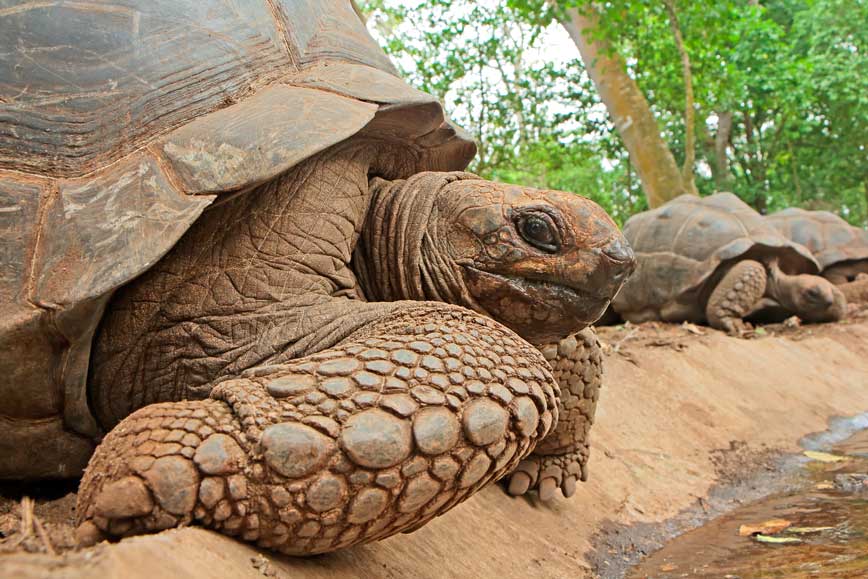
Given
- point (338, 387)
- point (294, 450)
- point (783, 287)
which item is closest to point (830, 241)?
point (783, 287)

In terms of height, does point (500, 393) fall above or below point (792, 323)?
above

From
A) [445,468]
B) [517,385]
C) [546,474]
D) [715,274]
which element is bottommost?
[715,274]

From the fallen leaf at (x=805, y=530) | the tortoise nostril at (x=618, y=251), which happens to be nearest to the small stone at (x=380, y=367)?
the tortoise nostril at (x=618, y=251)

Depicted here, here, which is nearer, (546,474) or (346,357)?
(346,357)

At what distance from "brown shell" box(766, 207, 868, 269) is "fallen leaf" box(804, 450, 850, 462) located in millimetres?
6689

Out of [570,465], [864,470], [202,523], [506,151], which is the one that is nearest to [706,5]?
[506,151]

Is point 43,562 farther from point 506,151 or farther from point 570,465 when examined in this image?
point 506,151

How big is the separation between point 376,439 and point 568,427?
156 cm

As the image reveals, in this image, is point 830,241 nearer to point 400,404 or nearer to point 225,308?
point 225,308

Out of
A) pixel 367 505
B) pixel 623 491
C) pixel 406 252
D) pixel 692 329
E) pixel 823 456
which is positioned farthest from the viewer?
pixel 692 329

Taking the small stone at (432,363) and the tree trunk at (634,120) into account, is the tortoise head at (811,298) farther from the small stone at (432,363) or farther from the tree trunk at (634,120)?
the small stone at (432,363)

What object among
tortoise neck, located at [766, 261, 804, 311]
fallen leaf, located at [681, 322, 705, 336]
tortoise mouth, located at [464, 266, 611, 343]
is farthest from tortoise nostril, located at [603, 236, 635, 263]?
tortoise neck, located at [766, 261, 804, 311]

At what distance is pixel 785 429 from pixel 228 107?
168 inches

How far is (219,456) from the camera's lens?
1635 millimetres
